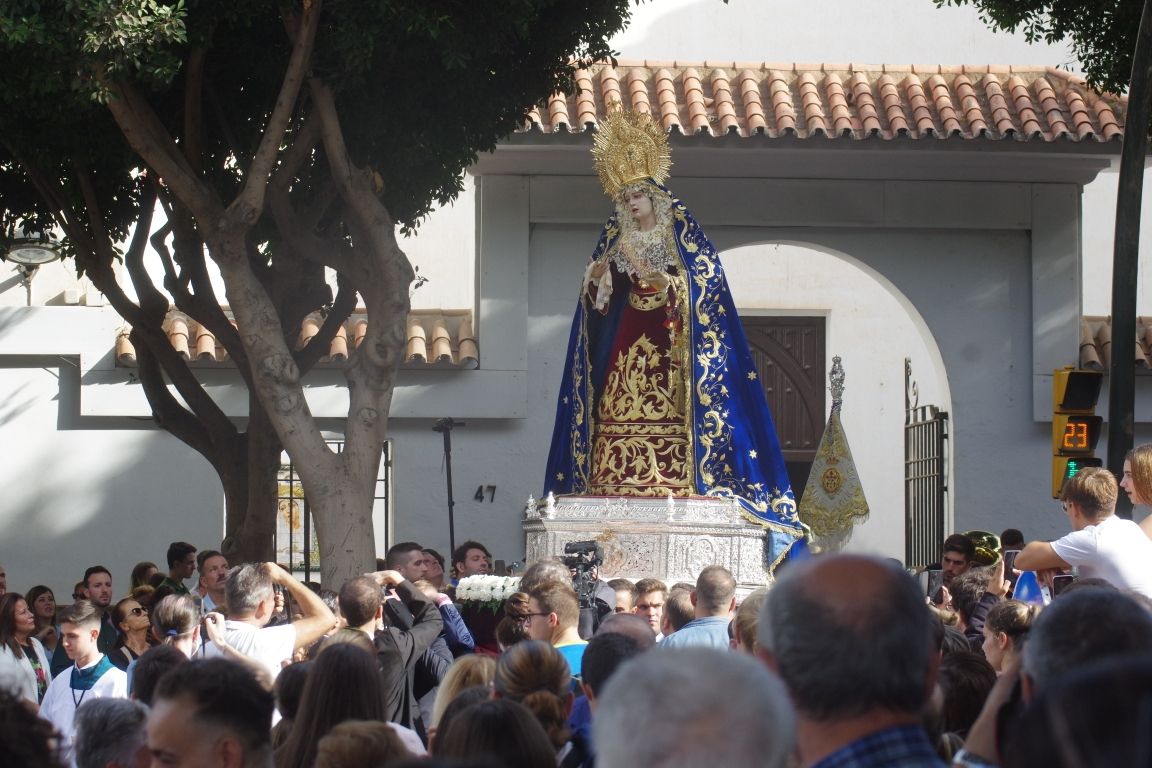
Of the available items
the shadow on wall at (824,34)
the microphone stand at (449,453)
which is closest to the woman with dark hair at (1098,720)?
the microphone stand at (449,453)

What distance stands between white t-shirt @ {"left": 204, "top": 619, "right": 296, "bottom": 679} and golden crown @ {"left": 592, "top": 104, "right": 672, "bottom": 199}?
5.76 m

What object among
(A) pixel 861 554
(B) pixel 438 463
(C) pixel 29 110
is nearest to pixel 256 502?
(C) pixel 29 110

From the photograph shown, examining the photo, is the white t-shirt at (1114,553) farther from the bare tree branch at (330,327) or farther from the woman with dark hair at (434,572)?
the bare tree branch at (330,327)

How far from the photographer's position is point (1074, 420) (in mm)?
11219

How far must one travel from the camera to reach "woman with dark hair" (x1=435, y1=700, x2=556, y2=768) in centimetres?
359

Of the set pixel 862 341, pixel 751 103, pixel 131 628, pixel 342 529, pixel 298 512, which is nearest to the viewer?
pixel 131 628

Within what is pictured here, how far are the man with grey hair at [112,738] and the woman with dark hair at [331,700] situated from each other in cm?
42

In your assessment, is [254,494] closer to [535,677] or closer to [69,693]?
[69,693]

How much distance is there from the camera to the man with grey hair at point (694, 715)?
2.28m

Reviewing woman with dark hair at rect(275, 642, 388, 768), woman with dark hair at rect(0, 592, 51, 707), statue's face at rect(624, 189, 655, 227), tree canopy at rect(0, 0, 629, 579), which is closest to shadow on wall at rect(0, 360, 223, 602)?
tree canopy at rect(0, 0, 629, 579)

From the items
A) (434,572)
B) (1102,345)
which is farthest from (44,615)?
(1102,345)

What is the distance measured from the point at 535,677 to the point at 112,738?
123cm

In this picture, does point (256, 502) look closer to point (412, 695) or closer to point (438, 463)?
point (438, 463)

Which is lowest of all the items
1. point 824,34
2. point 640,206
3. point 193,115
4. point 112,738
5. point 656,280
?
point 112,738
